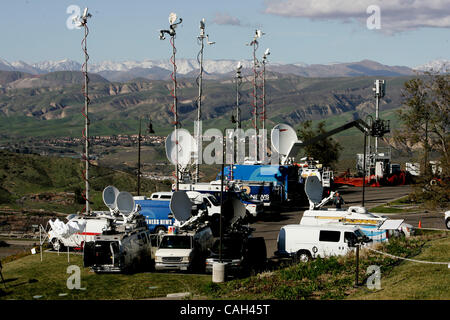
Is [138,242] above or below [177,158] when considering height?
below

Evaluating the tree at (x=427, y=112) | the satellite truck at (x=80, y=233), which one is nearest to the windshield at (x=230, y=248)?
the satellite truck at (x=80, y=233)

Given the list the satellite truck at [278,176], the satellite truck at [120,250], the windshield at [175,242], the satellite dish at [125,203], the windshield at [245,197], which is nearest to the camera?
the satellite truck at [120,250]

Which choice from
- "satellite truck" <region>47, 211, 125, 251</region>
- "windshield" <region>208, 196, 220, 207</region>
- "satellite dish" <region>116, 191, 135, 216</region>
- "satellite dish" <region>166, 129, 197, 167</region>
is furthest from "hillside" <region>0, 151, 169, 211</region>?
"satellite dish" <region>116, 191, 135, 216</region>

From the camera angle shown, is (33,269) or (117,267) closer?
(117,267)

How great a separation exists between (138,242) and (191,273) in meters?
2.77

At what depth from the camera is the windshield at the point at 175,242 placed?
25312mm

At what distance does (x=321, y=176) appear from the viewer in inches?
2067

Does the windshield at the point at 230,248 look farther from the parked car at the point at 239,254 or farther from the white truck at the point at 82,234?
the white truck at the point at 82,234

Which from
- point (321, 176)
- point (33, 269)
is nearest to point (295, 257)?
point (33, 269)

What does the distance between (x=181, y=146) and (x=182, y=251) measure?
1754 cm

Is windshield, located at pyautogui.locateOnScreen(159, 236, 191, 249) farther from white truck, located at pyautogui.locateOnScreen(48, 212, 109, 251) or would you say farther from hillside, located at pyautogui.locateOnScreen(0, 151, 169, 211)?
hillside, located at pyautogui.locateOnScreen(0, 151, 169, 211)

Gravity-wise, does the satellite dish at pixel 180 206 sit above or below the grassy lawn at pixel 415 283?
above

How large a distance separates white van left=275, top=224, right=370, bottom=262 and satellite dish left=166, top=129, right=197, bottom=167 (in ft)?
51.9
